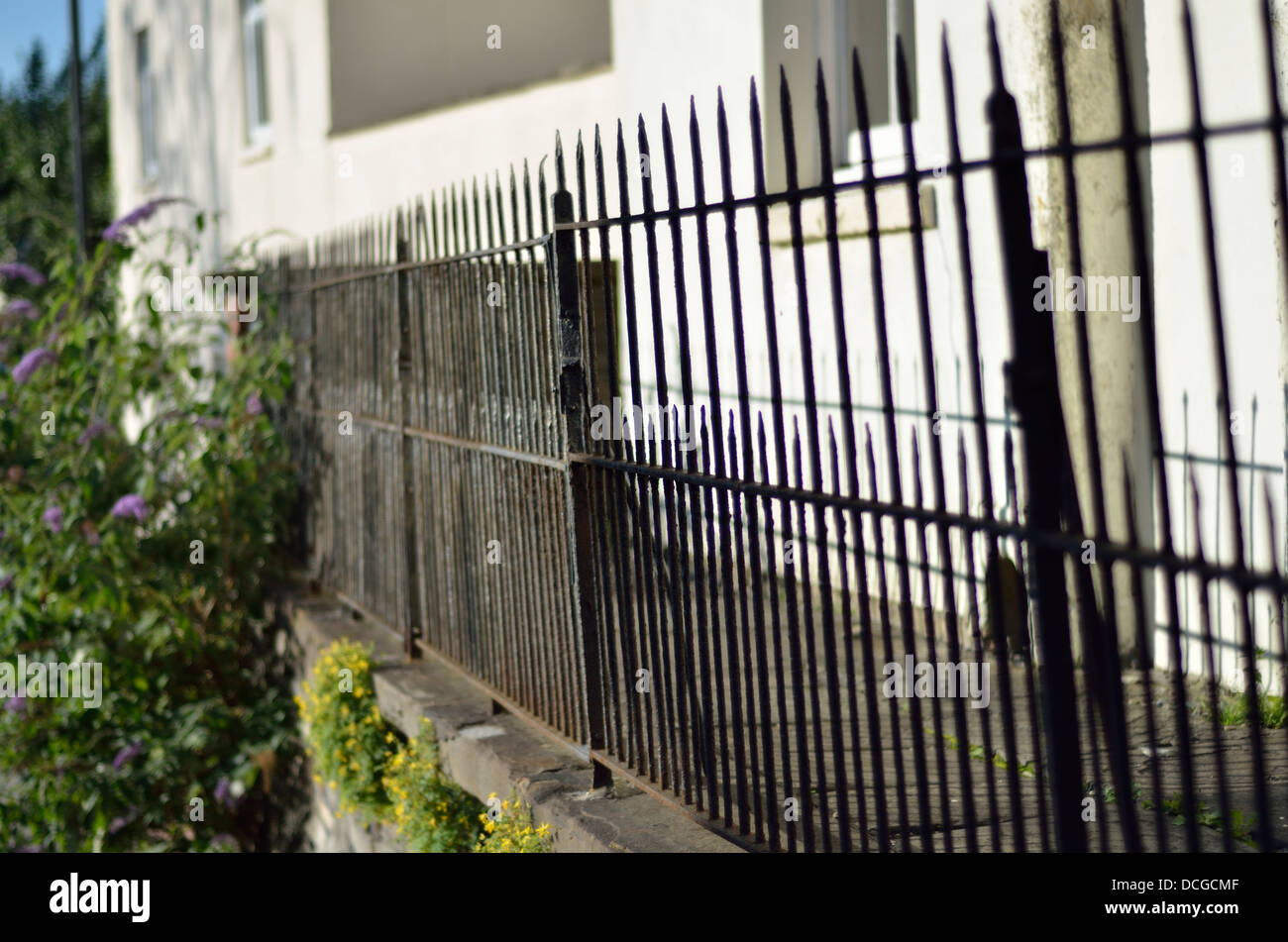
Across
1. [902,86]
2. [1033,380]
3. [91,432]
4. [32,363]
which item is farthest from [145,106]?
[1033,380]

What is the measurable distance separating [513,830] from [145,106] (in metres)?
16.8

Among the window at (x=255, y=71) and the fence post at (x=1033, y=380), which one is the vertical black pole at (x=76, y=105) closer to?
the window at (x=255, y=71)

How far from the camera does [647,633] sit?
3.83 meters

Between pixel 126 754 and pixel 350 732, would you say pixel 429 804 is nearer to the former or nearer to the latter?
pixel 350 732

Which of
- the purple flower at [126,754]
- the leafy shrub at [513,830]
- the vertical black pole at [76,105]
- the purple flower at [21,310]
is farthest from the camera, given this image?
the vertical black pole at [76,105]

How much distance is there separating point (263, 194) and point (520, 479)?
34.1 feet

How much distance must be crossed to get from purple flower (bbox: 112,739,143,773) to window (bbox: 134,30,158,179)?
515 inches

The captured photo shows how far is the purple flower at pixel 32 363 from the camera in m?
7.09

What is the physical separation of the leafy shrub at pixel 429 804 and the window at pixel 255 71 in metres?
10.4

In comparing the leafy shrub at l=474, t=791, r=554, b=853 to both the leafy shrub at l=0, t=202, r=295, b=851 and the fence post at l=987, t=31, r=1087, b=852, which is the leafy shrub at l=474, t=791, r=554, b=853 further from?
the leafy shrub at l=0, t=202, r=295, b=851

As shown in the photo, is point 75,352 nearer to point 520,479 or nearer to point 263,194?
point 520,479

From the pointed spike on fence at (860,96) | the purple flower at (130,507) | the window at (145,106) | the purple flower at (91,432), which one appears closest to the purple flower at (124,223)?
the purple flower at (91,432)

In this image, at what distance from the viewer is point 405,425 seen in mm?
5992
